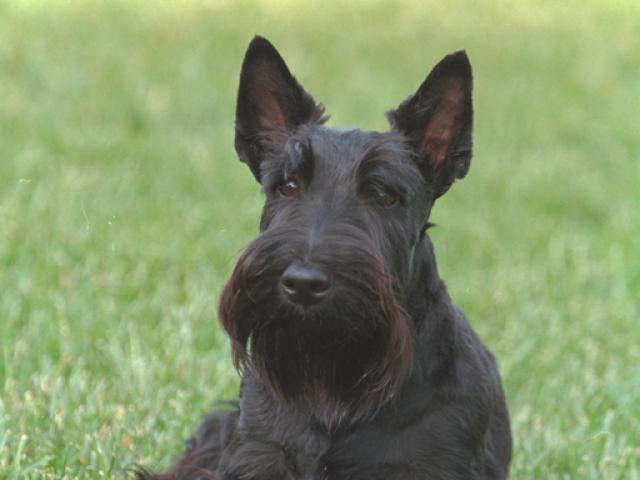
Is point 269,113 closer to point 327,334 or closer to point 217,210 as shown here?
point 327,334

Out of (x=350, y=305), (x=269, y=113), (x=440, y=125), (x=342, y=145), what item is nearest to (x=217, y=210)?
(x=269, y=113)

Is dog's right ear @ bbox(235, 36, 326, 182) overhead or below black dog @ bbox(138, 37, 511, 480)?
overhead

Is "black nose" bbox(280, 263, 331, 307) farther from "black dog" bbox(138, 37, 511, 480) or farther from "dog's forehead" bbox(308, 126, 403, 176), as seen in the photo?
"dog's forehead" bbox(308, 126, 403, 176)

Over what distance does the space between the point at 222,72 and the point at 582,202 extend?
4.96 m

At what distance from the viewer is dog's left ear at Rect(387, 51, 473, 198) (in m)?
4.24

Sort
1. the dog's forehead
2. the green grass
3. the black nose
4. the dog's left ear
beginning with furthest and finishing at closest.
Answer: the green grass
the dog's left ear
the dog's forehead
the black nose

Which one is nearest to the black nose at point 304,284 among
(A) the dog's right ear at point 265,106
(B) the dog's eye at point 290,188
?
(B) the dog's eye at point 290,188

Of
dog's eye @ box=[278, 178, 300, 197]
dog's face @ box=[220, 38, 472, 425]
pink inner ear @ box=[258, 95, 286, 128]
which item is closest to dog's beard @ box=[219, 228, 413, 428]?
dog's face @ box=[220, 38, 472, 425]

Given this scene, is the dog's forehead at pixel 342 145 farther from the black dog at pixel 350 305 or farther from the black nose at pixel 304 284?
the black nose at pixel 304 284

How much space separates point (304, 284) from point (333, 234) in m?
0.22

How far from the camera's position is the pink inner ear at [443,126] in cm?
425

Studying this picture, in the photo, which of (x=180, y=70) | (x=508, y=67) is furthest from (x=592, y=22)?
(x=180, y=70)

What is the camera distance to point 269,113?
175 inches

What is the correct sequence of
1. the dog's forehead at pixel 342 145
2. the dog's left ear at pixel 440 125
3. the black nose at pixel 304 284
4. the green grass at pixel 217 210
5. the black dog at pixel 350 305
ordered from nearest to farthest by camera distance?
the black nose at pixel 304 284 → the black dog at pixel 350 305 → the dog's forehead at pixel 342 145 → the dog's left ear at pixel 440 125 → the green grass at pixel 217 210
